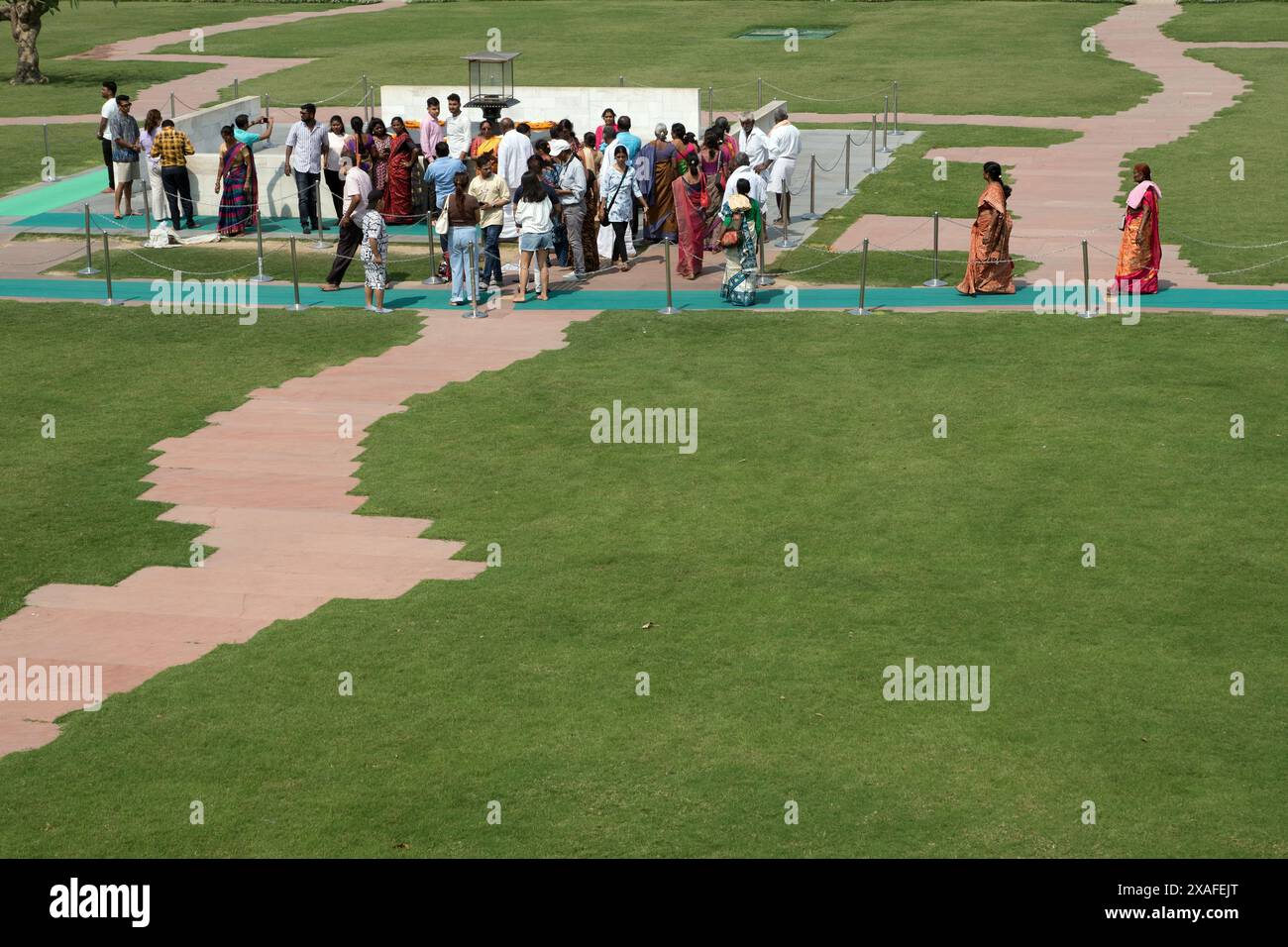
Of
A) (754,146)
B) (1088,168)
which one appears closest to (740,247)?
(754,146)

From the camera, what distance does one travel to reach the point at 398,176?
1003 inches

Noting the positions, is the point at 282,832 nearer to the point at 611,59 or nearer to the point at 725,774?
the point at 725,774

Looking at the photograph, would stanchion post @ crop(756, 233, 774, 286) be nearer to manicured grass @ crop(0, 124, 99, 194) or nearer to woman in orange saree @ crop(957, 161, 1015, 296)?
woman in orange saree @ crop(957, 161, 1015, 296)

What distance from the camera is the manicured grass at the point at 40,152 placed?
30.7m

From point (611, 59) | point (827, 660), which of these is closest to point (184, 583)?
point (827, 660)

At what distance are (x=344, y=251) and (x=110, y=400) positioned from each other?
547 cm

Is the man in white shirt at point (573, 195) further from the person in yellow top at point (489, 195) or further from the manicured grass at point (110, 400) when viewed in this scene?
the manicured grass at point (110, 400)

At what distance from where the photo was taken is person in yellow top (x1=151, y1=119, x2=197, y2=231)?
2559cm

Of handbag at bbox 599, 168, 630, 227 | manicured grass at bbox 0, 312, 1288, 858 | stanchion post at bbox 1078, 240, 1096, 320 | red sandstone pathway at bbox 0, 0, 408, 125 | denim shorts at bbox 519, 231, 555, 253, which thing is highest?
red sandstone pathway at bbox 0, 0, 408, 125

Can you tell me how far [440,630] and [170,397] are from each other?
23.1 feet

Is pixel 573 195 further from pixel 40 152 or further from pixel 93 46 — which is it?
pixel 93 46

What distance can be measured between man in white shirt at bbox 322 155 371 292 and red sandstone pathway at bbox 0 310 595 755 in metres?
3.82

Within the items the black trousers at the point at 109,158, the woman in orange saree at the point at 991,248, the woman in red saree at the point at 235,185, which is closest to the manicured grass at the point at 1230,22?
the woman in orange saree at the point at 991,248

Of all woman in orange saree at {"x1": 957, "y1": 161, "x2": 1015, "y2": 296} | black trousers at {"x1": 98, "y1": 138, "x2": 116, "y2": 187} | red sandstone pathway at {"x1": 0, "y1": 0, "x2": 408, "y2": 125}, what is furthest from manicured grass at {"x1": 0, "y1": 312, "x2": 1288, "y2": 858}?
red sandstone pathway at {"x1": 0, "y1": 0, "x2": 408, "y2": 125}
